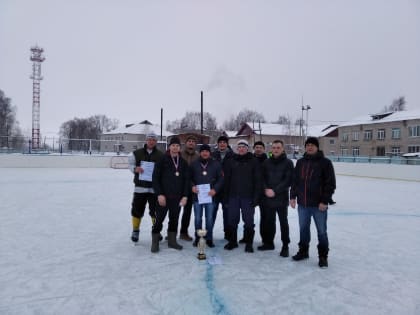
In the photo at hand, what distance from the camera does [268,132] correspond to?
5294cm

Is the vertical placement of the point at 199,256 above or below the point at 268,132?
below

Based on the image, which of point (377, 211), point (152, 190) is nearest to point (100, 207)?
point (152, 190)

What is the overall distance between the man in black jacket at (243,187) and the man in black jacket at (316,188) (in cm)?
63

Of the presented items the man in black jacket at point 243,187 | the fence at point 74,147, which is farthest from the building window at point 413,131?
the man in black jacket at point 243,187

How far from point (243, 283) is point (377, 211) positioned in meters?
5.84

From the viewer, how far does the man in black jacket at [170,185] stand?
14.7 feet

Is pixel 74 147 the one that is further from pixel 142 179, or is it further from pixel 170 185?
pixel 170 185

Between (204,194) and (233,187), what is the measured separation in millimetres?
438

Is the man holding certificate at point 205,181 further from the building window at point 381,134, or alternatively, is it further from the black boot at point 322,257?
the building window at point 381,134

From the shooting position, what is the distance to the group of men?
4207 mm

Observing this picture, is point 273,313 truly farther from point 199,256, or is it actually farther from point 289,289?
point 199,256

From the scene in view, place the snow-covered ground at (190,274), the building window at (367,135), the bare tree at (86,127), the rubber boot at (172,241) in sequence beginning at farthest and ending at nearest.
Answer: the bare tree at (86,127) < the building window at (367,135) < the rubber boot at (172,241) < the snow-covered ground at (190,274)

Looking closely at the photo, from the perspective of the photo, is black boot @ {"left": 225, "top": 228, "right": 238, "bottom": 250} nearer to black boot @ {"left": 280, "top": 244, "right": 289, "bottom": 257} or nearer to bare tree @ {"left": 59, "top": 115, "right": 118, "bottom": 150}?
black boot @ {"left": 280, "top": 244, "right": 289, "bottom": 257}

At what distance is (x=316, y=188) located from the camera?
402 cm
